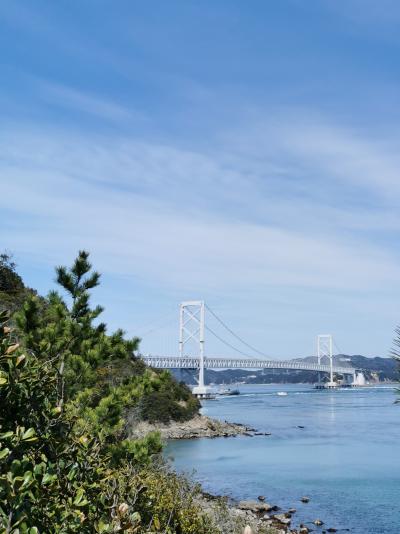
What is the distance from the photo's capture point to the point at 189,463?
28.7m

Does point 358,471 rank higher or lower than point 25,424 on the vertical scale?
lower

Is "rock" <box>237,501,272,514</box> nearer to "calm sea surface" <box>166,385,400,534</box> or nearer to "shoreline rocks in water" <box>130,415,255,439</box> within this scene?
Answer: "calm sea surface" <box>166,385,400,534</box>

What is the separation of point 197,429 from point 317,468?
16.1 metres

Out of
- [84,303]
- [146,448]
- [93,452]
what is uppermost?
[84,303]

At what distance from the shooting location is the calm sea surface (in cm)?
1900

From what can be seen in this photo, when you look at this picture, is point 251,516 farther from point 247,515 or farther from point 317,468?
point 317,468

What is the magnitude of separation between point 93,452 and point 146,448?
6495 mm

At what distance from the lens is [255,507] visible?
1898cm

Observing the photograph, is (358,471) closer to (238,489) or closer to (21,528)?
(238,489)

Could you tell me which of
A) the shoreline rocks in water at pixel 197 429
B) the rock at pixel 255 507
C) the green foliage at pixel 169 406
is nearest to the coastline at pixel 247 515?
the rock at pixel 255 507

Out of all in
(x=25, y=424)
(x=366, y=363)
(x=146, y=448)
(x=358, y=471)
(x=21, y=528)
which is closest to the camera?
(x=21, y=528)

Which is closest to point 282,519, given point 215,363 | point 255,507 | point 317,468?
point 255,507

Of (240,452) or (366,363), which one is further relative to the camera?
(366,363)

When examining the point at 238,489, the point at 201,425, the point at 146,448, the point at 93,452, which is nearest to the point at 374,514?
the point at 238,489
